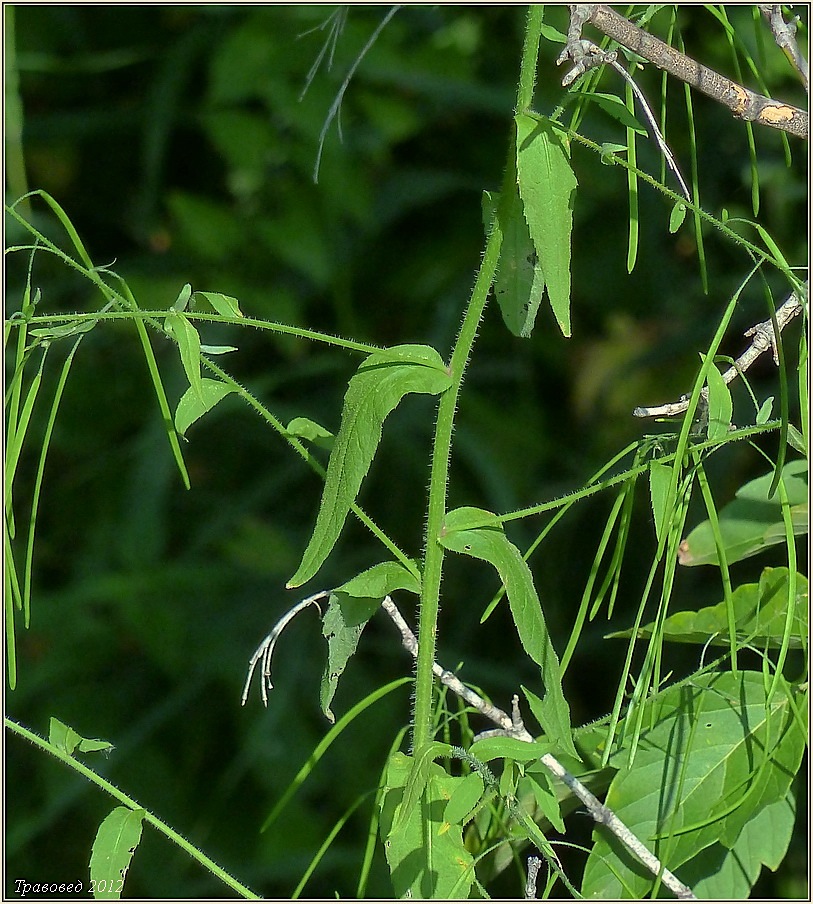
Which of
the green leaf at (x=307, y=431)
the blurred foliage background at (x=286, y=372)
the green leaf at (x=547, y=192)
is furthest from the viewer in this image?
the blurred foliage background at (x=286, y=372)

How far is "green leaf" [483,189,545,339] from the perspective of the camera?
0.51m

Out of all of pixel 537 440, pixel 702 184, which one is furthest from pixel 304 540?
pixel 702 184

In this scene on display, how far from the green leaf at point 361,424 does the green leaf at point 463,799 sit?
4.5 inches

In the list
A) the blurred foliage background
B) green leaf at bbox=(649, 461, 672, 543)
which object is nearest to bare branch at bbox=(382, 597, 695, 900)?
green leaf at bbox=(649, 461, 672, 543)

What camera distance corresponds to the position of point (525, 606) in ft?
1.50

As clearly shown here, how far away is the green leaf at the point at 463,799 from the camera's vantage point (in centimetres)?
44

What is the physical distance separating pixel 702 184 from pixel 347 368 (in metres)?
0.59

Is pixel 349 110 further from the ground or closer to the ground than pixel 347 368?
further from the ground

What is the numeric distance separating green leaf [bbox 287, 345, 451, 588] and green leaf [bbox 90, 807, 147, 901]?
0.16m

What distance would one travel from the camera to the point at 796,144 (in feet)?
4.53

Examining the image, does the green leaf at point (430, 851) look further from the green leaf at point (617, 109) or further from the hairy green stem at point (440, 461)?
the green leaf at point (617, 109)

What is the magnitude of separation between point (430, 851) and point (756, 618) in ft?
0.77

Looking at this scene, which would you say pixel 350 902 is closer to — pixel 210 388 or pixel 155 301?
pixel 210 388

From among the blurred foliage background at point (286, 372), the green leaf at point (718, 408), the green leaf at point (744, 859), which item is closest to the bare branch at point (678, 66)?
the green leaf at point (718, 408)
